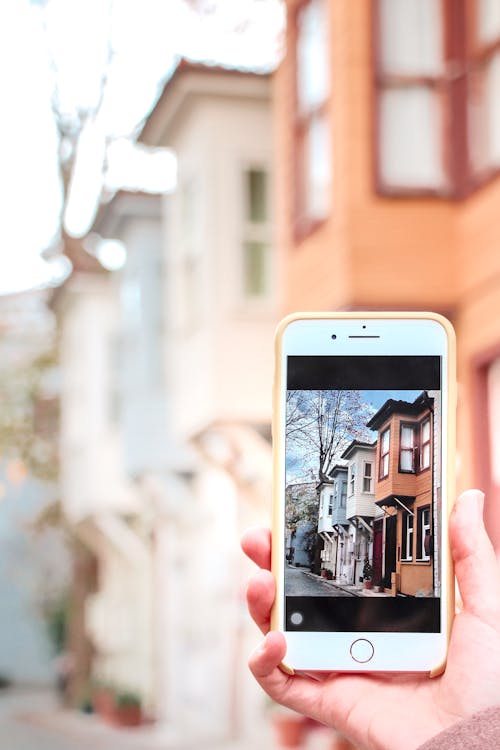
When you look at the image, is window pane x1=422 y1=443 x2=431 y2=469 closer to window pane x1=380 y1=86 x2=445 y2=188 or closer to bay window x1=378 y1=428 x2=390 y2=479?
bay window x1=378 y1=428 x2=390 y2=479

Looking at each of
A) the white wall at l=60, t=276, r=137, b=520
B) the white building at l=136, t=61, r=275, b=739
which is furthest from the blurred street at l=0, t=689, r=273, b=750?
the white wall at l=60, t=276, r=137, b=520

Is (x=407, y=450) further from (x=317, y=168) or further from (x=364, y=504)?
(x=317, y=168)

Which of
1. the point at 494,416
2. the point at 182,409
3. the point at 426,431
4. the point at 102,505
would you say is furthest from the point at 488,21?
the point at 102,505

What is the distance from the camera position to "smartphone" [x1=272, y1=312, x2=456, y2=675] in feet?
7.02

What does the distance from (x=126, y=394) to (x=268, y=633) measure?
64.0 ft

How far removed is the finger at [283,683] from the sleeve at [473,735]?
269mm

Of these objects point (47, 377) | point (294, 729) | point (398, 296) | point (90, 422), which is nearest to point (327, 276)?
point (398, 296)

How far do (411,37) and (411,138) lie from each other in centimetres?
73

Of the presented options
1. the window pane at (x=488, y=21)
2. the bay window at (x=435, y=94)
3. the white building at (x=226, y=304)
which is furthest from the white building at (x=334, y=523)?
the white building at (x=226, y=304)

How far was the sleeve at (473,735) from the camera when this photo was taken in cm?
183

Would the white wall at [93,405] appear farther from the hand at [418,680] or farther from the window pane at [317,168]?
the hand at [418,680]

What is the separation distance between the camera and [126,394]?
2156 centimetres

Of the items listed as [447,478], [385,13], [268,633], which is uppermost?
[385,13]

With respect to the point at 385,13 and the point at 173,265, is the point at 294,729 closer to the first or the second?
the point at 173,265
